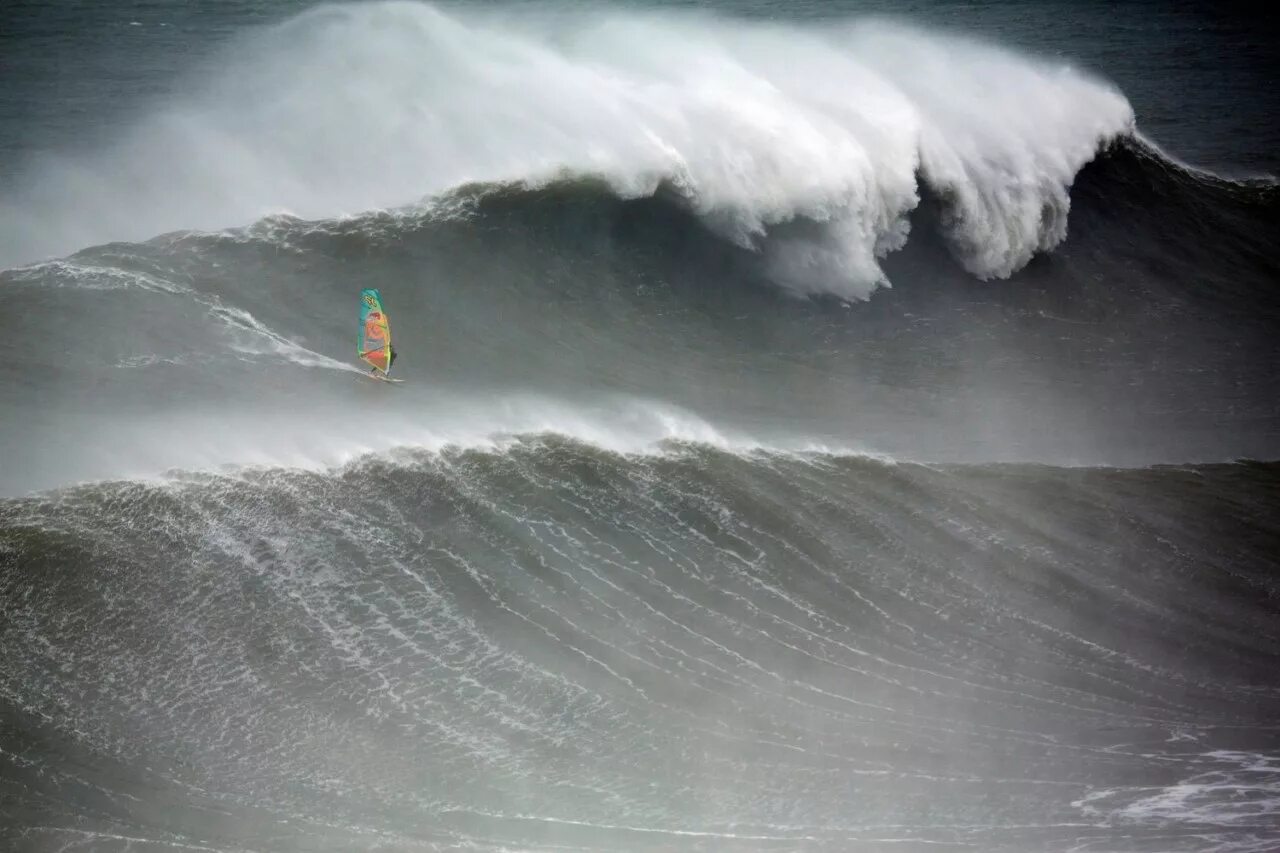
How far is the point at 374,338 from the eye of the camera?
1081 cm

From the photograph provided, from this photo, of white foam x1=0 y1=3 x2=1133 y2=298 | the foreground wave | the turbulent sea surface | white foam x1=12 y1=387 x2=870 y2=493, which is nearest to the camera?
the foreground wave

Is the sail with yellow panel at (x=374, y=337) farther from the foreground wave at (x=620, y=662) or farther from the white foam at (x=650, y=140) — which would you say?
the white foam at (x=650, y=140)

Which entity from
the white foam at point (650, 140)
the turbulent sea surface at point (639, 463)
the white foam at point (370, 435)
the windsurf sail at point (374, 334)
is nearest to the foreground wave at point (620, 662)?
the turbulent sea surface at point (639, 463)

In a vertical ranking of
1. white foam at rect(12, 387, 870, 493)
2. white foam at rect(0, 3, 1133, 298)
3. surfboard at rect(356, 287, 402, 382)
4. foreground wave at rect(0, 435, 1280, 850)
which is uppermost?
white foam at rect(0, 3, 1133, 298)

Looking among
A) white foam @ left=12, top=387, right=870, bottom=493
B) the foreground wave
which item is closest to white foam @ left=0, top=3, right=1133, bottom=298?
white foam @ left=12, top=387, right=870, bottom=493

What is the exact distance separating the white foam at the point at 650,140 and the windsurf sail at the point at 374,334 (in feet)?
9.72

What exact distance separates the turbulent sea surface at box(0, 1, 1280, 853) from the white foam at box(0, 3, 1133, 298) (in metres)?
0.09

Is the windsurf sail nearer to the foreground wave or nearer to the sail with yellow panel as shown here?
the sail with yellow panel

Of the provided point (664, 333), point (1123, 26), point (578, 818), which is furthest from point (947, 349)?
point (1123, 26)

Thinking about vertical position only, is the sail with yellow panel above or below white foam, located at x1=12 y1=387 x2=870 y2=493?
above

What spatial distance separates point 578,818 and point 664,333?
20.7ft

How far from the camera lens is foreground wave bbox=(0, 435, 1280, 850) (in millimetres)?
6609

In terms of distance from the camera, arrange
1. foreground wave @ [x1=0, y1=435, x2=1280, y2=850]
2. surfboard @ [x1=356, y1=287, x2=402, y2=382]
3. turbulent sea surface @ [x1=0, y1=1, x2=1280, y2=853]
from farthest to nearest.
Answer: surfboard @ [x1=356, y1=287, x2=402, y2=382] → turbulent sea surface @ [x1=0, y1=1, x2=1280, y2=853] → foreground wave @ [x1=0, y1=435, x2=1280, y2=850]

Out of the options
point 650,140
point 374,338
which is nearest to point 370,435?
point 374,338
